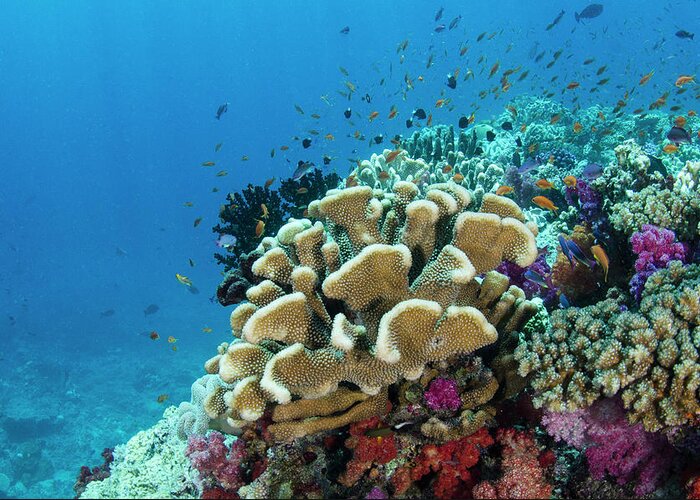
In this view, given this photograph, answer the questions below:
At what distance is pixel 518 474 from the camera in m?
2.99

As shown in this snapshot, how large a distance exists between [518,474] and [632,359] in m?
1.08

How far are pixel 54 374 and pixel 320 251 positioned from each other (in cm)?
2870

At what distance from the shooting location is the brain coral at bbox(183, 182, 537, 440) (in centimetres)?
271

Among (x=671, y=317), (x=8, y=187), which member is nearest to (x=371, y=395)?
(x=671, y=317)

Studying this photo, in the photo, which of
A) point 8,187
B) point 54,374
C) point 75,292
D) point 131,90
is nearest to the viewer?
point 54,374

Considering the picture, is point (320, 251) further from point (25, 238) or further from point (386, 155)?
point (25, 238)

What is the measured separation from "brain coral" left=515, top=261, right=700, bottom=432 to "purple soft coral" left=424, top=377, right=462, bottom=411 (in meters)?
0.51

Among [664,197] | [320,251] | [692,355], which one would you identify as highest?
[320,251]

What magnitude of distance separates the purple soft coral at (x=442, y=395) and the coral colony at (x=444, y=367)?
10 mm

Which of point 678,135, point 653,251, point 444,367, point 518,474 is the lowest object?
point 518,474

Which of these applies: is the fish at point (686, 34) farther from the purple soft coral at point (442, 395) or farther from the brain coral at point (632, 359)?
the purple soft coral at point (442, 395)

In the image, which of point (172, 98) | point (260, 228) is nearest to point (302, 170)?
point (260, 228)

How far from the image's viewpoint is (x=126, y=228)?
376 ft

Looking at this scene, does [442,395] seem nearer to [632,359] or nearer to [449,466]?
[449,466]
